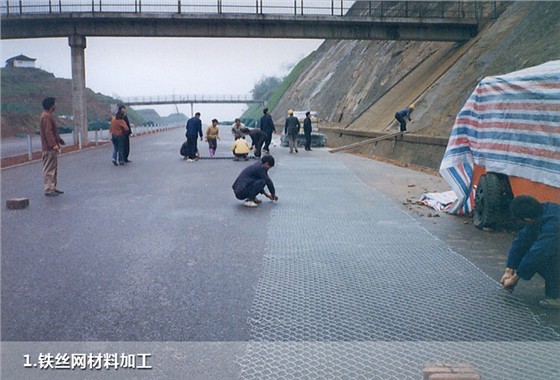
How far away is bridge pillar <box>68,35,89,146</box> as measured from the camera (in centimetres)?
3366

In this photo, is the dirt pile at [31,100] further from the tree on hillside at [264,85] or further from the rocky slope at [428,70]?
the tree on hillside at [264,85]

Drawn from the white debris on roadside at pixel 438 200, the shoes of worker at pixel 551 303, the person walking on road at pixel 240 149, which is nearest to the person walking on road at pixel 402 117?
the person walking on road at pixel 240 149

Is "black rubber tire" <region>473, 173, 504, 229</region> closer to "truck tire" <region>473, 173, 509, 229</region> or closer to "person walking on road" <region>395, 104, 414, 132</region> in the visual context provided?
"truck tire" <region>473, 173, 509, 229</region>

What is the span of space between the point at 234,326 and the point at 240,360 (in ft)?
2.36

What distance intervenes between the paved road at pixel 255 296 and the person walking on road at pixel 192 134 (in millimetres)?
11611

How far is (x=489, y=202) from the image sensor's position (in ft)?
29.9

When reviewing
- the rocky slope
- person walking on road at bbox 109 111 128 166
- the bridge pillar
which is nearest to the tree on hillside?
the rocky slope

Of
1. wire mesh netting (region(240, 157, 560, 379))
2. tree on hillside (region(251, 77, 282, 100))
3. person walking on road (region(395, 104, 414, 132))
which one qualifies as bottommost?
wire mesh netting (region(240, 157, 560, 379))

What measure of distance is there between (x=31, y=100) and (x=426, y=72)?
60.6m

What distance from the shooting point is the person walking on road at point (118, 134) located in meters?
19.8

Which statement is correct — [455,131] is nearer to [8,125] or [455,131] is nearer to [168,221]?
[168,221]

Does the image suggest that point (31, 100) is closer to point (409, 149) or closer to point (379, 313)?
point (409, 149)

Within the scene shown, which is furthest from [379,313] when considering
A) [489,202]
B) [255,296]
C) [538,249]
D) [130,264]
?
[489,202]

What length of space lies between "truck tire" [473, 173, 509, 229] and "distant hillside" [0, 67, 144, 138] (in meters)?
51.9
